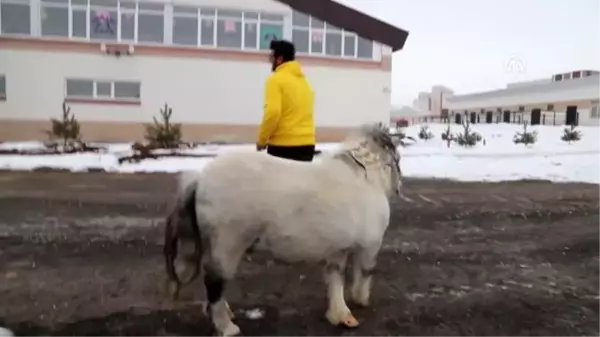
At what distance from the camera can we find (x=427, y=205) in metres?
10.6

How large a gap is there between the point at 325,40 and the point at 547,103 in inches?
1364

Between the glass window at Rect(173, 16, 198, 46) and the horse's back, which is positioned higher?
the glass window at Rect(173, 16, 198, 46)

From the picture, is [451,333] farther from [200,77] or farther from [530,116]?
[530,116]

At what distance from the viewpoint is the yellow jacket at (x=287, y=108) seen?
16.4 ft

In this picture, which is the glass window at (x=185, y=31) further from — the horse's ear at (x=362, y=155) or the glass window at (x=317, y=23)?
the horse's ear at (x=362, y=155)

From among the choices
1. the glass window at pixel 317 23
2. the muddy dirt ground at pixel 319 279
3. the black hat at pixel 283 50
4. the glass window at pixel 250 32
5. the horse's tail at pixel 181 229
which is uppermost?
the glass window at pixel 317 23

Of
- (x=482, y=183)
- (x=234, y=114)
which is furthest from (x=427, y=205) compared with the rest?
(x=234, y=114)

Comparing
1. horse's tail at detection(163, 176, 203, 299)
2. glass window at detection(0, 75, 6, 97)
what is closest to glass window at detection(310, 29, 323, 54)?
glass window at detection(0, 75, 6, 97)

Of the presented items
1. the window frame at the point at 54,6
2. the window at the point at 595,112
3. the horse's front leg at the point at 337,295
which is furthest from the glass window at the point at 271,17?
the window at the point at 595,112

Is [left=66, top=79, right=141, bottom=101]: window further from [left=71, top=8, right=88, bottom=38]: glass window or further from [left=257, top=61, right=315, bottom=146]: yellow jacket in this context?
[left=257, top=61, right=315, bottom=146]: yellow jacket

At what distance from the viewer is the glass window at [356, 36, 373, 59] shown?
27.5 metres

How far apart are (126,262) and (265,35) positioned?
21.9 meters

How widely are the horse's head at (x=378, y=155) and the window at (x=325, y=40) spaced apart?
22.9 metres

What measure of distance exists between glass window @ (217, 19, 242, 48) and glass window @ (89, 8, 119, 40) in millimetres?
4462
